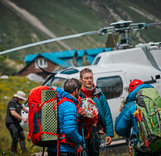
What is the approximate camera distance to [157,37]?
927 centimetres

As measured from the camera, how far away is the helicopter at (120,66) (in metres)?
7.33

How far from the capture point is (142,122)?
364 centimetres

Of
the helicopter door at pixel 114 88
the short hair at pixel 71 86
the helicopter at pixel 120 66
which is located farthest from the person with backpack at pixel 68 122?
the helicopter door at pixel 114 88

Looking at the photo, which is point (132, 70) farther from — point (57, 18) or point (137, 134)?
point (57, 18)

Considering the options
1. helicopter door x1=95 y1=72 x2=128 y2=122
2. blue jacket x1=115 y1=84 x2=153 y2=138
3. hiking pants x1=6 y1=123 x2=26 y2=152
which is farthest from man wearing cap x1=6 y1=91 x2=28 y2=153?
blue jacket x1=115 y1=84 x2=153 y2=138

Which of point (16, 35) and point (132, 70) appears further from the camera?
point (16, 35)

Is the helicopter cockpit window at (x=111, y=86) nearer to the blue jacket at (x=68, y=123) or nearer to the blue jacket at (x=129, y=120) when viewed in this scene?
the blue jacket at (x=129, y=120)

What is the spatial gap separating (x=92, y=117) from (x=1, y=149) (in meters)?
4.59

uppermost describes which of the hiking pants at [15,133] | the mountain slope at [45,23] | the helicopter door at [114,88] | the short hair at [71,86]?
the mountain slope at [45,23]

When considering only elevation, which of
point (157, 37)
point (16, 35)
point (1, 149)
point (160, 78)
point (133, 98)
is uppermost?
point (16, 35)

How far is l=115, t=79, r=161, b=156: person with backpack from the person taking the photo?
3.62m

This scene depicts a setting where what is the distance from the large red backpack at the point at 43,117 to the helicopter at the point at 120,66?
3672mm

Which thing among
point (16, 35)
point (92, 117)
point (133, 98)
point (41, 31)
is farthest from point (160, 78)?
point (41, 31)

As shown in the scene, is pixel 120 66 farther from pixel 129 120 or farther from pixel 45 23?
pixel 45 23
